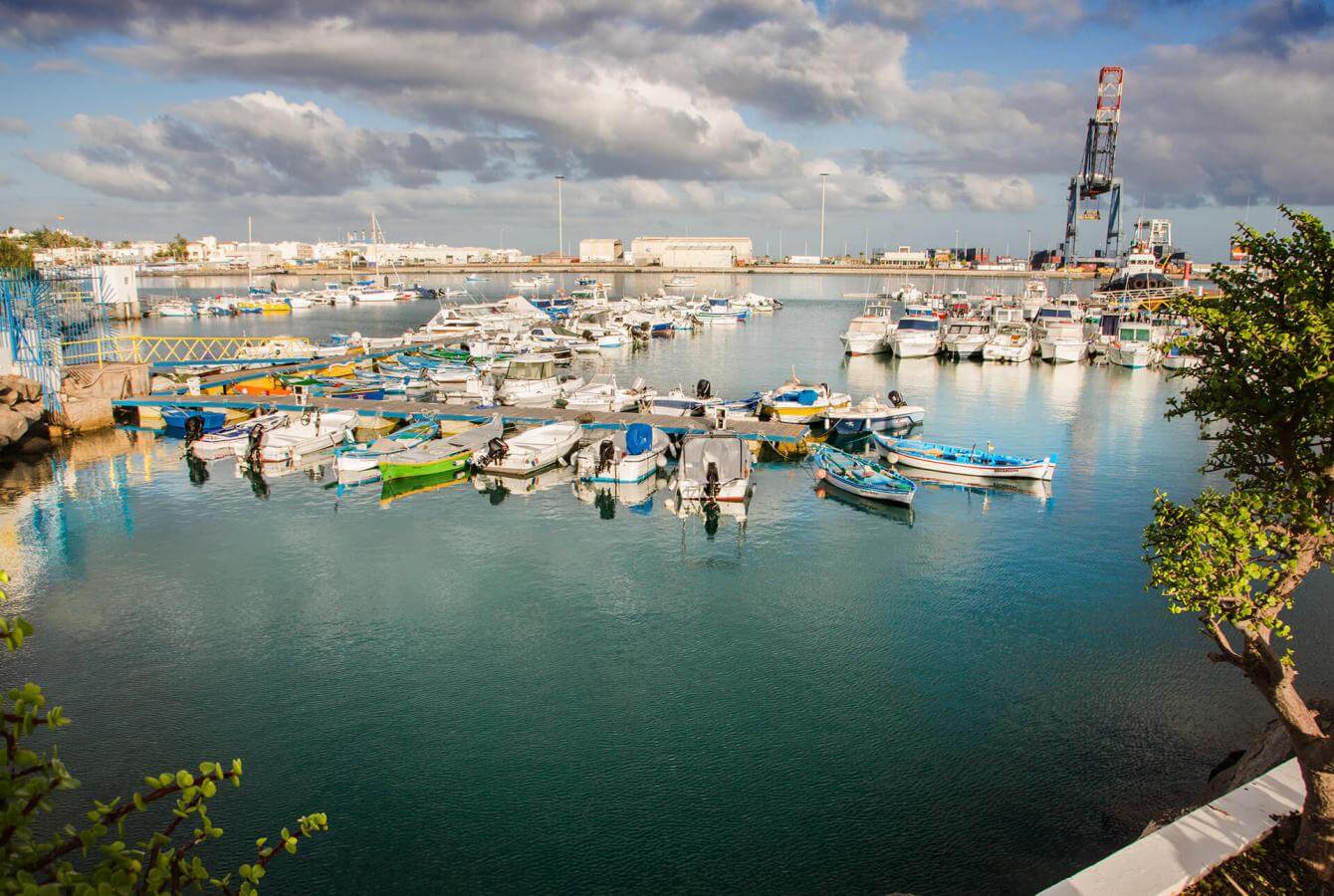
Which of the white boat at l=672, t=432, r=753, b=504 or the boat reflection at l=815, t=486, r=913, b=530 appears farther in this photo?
the white boat at l=672, t=432, r=753, b=504

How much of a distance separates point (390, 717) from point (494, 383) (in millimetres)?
38727

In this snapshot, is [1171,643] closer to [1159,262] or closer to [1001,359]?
[1001,359]

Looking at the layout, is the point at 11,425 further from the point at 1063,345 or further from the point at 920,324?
→ the point at 1063,345

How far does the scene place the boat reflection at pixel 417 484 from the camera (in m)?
35.0

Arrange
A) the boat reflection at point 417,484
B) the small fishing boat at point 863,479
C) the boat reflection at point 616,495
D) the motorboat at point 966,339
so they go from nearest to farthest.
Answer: the small fishing boat at point 863,479, the boat reflection at point 616,495, the boat reflection at point 417,484, the motorboat at point 966,339

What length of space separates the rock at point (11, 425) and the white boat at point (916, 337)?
6552 cm

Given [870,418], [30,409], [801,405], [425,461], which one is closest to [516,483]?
[425,461]

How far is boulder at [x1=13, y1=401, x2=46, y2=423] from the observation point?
4131 cm

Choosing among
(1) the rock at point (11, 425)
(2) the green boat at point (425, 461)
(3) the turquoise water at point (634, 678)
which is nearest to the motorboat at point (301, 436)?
(3) the turquoise water at point (634, 678)

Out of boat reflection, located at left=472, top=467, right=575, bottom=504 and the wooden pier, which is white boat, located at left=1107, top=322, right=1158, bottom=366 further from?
boat reflection, located at left=472, top=467, right=575, bottom=504

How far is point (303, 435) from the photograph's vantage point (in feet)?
132

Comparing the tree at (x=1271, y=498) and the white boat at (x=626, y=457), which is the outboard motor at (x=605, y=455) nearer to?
the white boat at (x=626, y=457)

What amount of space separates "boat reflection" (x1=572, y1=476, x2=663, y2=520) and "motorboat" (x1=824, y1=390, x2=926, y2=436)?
40.4 feet

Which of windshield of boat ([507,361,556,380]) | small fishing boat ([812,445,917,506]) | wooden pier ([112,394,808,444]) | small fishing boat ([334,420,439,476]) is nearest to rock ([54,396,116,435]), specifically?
wooden pier ([112,394,808,444])
